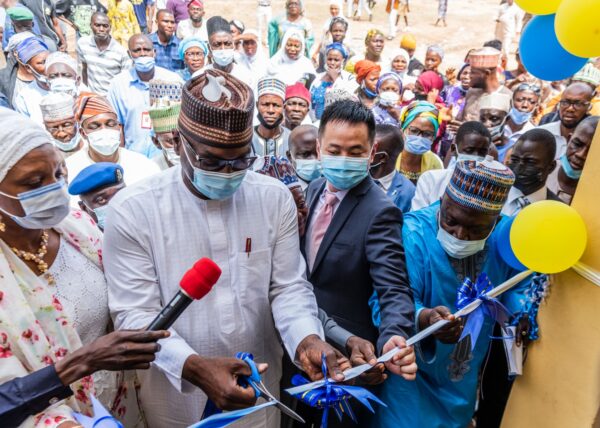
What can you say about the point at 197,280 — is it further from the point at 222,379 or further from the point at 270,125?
the point at 270,125

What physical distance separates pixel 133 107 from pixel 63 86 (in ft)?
2.58

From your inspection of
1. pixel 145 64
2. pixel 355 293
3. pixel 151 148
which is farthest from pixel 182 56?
pixel 355 293

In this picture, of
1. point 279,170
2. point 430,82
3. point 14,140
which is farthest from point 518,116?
point 14,140

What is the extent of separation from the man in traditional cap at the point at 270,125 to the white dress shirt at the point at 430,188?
164 cm

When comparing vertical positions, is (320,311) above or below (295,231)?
below

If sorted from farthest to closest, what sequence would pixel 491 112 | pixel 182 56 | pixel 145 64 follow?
1. pixel 182 56
2. pixel 145 64
3. pixel 491 112

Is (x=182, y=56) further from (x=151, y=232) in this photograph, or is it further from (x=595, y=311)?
(x=595, y=311)

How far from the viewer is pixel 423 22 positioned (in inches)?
863

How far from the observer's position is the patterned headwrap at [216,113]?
5.99 ft

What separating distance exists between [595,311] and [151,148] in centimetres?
456

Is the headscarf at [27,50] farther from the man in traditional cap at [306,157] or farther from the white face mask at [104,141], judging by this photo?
the man in traditional cap at [306,157]

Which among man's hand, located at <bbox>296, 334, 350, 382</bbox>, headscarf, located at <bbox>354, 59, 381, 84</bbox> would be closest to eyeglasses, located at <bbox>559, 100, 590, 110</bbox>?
headscarf, located at <bbox>354, 59, 381, 84</bbox>

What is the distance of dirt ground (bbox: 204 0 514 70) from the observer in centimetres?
1903

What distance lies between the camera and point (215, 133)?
72.6 inches
